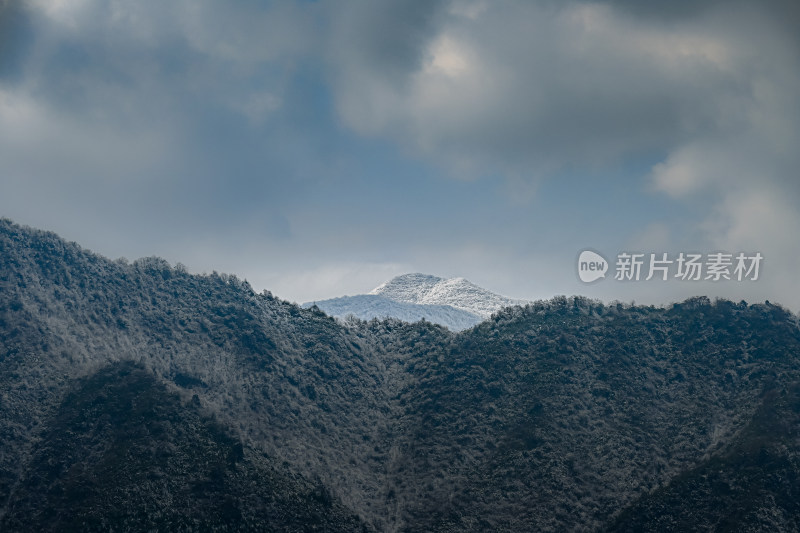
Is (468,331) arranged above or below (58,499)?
above

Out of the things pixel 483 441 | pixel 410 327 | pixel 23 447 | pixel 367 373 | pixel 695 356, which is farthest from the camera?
pixel 410 327

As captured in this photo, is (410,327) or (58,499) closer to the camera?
(58,499)

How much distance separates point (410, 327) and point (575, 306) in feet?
122

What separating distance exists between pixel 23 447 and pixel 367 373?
6213 cm

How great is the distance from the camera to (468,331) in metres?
144

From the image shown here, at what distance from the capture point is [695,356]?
125m

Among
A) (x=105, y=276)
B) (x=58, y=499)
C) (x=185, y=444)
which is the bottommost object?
(x=58, y=499)

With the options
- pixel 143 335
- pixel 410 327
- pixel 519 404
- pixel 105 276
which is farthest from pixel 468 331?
pixel 105 276

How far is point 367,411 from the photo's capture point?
4983 inches

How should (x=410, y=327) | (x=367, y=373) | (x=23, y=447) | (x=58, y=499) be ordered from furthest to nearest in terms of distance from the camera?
(x=410, y=327)
(x=367, y=373)
(x=23, y=447)
(x=58, y=499)

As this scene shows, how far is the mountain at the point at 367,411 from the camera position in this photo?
9112 centimetres

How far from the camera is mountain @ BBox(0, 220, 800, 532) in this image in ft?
299

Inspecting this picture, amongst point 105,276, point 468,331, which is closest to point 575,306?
point 468,331

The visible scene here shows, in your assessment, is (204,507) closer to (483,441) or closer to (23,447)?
(23,447)
